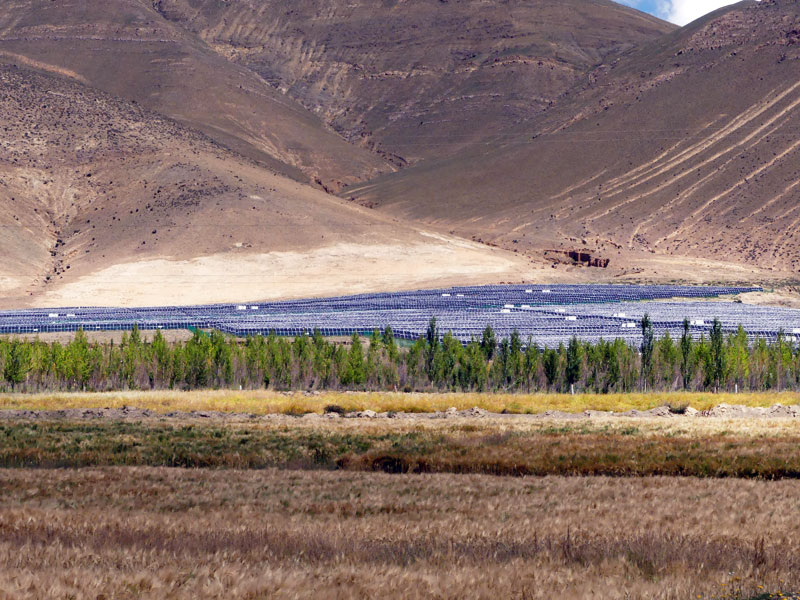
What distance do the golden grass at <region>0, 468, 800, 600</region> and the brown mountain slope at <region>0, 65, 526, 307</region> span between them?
9820cm

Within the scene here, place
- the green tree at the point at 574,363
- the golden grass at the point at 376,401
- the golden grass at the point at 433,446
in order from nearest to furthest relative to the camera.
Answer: the golden grass at the point at 433,446 < the golden grass at the point at 376,401 < the green tree at the point at 574,363

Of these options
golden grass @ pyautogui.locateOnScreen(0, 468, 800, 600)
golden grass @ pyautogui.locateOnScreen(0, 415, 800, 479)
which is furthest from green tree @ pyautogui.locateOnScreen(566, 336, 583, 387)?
golden grass @ pyautogui.locateOnScreen(0, 468, 800, 600)

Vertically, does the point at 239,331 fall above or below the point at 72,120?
below

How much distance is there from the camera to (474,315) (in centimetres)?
9538

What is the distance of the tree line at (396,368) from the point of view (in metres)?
61.1

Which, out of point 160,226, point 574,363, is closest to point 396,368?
point 574,363

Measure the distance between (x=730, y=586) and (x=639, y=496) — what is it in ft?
25.6

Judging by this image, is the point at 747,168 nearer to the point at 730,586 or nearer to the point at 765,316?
the point at 765,316

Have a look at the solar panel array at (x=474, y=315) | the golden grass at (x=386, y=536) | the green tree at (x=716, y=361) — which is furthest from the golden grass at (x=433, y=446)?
the solar panel array at (x=474, y=315)

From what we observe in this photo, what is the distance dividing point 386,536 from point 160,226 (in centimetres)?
13467

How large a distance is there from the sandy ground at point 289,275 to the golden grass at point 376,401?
6630cm

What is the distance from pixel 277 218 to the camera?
5960 inches

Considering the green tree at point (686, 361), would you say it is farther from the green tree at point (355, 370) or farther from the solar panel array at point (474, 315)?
the green tree at point (355, 370)

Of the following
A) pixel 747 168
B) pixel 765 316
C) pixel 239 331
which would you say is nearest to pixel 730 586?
pixel 239 331
